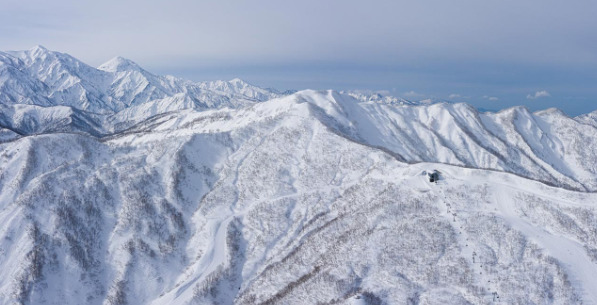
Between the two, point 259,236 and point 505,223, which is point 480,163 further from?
point 259,236

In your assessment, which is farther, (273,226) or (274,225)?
(274,225)

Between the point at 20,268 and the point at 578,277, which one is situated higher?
the point at 578,277

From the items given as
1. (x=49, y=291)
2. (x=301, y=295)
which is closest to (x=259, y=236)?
(x=301, y=295)

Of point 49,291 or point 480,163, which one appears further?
point 480,163
